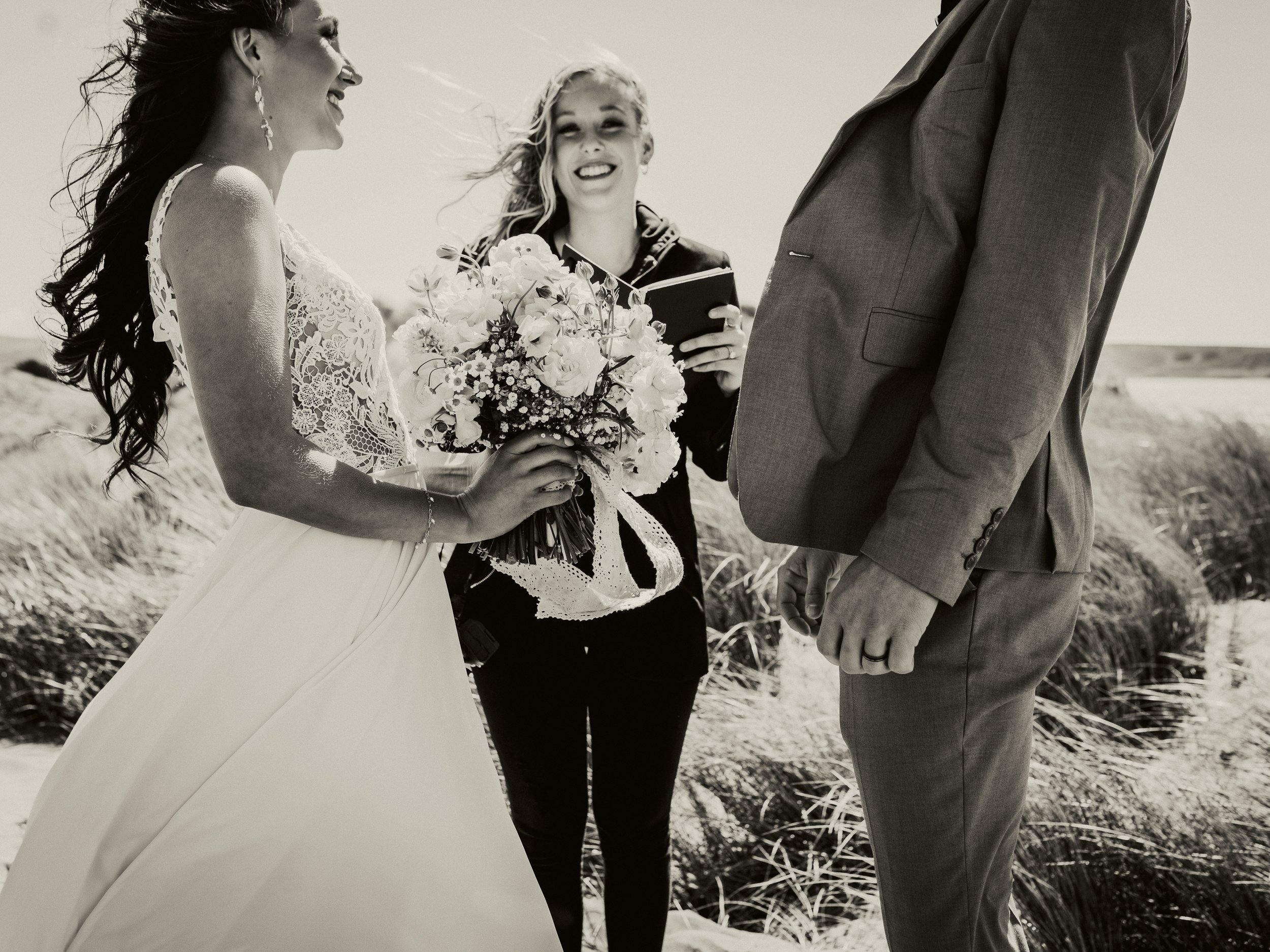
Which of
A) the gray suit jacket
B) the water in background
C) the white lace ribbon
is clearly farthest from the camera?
the water in background

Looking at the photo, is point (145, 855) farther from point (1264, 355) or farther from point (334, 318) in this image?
point (1264, 355)

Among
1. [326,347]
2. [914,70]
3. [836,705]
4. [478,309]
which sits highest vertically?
[914,70]

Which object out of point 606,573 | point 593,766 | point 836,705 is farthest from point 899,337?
point 836,705

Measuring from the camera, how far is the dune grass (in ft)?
8.73

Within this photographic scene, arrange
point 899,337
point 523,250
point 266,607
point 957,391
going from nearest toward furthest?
1. point 957,391
2. point 899,337
3. point 266,607
4. point 523,250

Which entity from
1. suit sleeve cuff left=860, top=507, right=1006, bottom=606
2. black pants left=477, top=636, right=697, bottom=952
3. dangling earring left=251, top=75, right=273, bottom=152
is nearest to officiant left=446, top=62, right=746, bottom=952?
black pants left=477, top=636, right=697, bottom=952

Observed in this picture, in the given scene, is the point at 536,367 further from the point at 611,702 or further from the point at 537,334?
the point at 611,702

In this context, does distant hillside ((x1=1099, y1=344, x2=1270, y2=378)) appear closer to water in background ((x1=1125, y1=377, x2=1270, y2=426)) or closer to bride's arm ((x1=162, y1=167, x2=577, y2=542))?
water in background ((x1=1125, y1=377, x2=1270, y2=426))

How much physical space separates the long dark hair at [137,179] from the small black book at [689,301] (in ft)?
3.05

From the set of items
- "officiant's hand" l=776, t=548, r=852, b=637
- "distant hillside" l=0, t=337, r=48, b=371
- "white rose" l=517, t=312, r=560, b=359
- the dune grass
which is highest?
"white rose" l=517, t=312, r=560, b=359

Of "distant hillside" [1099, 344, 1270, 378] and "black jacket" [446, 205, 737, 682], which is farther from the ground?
"black jacket" [446, 205, 737, 682]

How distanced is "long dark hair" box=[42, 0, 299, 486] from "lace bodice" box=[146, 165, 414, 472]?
0.28 ft

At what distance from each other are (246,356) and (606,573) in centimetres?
93

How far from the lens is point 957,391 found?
4.39 ft
